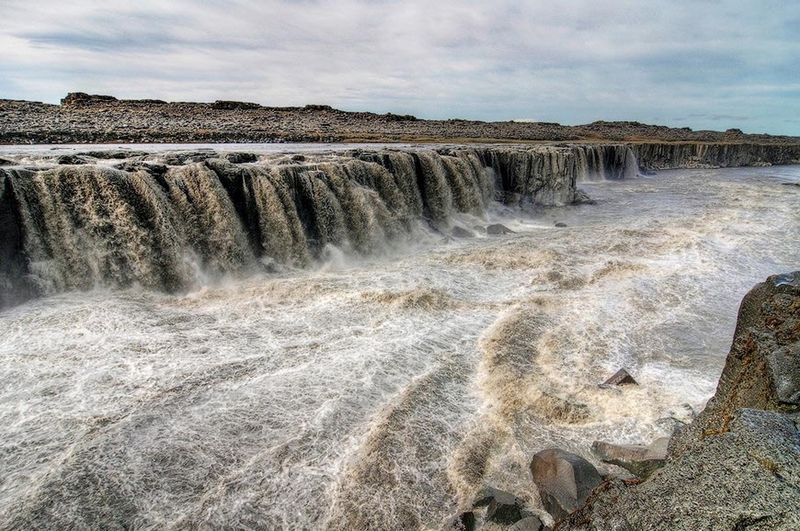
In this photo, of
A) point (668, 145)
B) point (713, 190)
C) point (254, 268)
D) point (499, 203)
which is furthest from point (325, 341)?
point (668, 145)

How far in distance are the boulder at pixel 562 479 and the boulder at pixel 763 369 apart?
2.83 ft

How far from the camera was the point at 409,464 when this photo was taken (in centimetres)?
543

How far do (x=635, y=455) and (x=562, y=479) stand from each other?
3.48 feet

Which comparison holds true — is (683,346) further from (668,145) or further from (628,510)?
(668,145)

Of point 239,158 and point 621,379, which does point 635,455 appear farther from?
point 239,158

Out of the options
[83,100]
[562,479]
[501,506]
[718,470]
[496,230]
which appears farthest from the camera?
[83,100]

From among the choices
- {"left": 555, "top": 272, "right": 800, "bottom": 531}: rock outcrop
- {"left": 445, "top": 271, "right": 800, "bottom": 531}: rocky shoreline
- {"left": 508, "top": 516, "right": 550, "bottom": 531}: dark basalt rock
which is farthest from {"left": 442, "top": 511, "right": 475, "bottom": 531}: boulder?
{"left": 555, "top": 272, "right": 800, "bottom": 531}: rock outcrop

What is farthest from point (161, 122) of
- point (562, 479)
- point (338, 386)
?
point (562, 479)

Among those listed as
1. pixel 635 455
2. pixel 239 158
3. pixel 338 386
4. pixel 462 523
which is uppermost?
pixel 239 158

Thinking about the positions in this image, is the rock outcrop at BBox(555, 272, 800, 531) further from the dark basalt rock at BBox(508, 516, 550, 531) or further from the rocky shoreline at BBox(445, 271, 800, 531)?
the dark basalt rock at BBox(508, 516, 550, 531)

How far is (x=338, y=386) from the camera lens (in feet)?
22.9

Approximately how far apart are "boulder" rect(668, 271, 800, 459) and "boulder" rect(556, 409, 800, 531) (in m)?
0.35

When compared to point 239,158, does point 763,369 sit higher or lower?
lower

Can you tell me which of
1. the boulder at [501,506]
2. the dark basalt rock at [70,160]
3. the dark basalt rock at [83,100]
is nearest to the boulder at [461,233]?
the dark basalt rock at [70,160]
